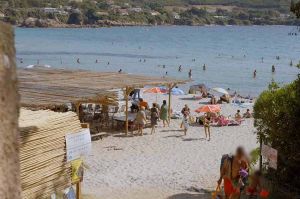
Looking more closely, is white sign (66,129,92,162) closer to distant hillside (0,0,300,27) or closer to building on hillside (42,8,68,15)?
distant hillside (0,0,300,27)

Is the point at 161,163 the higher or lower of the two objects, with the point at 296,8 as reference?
lower

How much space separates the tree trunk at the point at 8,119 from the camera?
5.49 feet

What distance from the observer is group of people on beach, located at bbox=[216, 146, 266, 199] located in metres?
8.82

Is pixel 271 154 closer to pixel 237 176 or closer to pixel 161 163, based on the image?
pixel 237 176

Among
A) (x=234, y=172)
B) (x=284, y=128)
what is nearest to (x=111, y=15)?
(x=284, y=128)

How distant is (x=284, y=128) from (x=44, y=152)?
387cm

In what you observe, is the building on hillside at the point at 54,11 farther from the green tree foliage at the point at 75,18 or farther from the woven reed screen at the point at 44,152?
the woven reed screen at the point at 44,152

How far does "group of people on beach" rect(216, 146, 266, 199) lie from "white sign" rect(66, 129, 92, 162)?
230cm

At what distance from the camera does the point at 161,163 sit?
13.4 meters

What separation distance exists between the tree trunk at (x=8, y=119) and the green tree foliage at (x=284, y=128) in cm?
748

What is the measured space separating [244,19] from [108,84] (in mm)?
183403

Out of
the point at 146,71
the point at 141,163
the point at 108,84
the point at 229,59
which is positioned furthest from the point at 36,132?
the point at 229,59

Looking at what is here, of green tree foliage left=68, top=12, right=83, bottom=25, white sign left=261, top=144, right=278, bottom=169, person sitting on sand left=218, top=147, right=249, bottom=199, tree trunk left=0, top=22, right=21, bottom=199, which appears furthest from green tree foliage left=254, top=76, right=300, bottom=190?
green tree foliage left=68, top=12, right=83, bottom=25

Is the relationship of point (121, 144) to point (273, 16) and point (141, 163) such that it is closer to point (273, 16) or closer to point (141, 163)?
point (141, 163)
